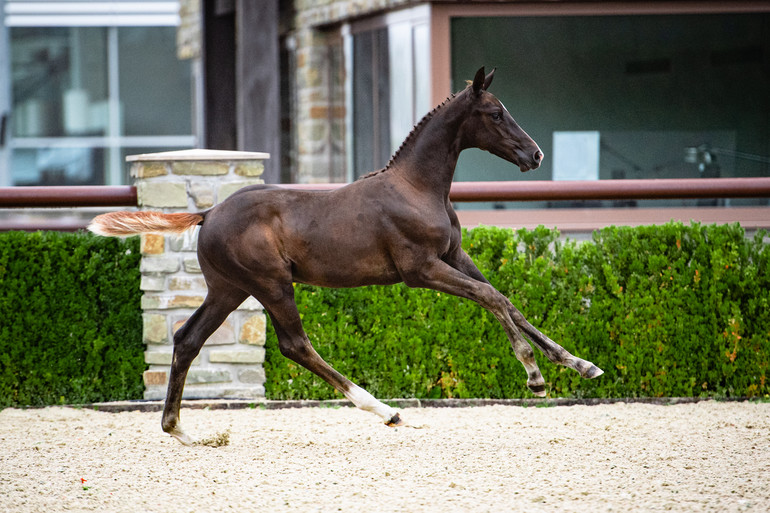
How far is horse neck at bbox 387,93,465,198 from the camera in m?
4.38

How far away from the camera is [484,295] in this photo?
4.28 m

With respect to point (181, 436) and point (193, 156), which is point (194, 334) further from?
point (193, 156)

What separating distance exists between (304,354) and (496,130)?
1.37m

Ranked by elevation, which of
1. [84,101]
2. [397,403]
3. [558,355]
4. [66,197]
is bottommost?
[397,403]

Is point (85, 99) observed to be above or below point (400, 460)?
above

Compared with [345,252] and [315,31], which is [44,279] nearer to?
[345,252]

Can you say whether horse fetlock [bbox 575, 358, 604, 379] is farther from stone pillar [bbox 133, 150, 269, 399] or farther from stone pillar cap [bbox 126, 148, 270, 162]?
stone pillar cap [bbox 126, 148, 270, 162]

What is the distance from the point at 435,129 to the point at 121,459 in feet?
7.29

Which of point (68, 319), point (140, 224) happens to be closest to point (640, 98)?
point (68, 319)

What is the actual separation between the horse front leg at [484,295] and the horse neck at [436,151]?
38 centimetres

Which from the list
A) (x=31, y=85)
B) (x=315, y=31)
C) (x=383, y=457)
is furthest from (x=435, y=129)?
(x=31, y=85)

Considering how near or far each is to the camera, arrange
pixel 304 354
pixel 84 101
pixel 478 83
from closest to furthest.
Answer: pixel 478 83
pixel 304 354
pixel 84 101

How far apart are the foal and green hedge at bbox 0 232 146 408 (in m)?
1.52

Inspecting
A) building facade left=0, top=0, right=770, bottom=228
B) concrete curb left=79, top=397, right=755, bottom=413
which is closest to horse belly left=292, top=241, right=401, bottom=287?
concrete curb left=79, top=397, right=755, bottom=413
